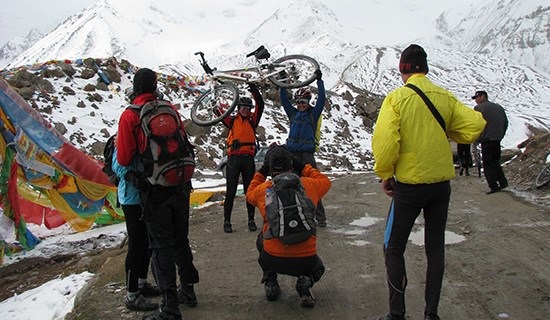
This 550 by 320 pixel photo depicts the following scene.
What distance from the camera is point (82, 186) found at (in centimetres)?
807

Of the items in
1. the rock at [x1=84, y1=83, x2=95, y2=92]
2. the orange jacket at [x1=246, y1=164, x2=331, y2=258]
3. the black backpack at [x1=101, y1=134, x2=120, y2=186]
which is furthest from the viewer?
the rock at [x1=84, y1=83, x2=95, y2=92]

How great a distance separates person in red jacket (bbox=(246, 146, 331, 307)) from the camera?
3.57 m

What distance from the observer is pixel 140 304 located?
3771 mm

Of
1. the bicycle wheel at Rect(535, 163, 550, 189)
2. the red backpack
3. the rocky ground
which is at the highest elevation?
the red backpack

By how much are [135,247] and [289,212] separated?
1371 mm

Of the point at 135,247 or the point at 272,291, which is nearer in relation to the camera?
the point at 135,247

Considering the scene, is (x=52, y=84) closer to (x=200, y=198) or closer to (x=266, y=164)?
(x=200, y=198)

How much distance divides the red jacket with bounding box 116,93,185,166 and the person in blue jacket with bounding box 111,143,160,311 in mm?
143

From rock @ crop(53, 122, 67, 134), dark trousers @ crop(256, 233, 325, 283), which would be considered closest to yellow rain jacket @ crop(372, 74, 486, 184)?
A: dark trousers @ crop(256, 233, 325, 283)

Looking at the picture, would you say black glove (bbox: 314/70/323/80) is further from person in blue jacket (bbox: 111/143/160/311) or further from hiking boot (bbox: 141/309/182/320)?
hiking boot (bbox: 141/309/182/320)

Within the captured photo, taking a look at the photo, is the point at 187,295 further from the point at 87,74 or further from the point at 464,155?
the point at 87,74

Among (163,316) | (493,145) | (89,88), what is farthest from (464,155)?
(89,88)

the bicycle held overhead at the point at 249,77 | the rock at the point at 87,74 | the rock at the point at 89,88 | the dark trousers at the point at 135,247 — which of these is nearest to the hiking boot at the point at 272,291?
the dark trousers at the point at 135,247

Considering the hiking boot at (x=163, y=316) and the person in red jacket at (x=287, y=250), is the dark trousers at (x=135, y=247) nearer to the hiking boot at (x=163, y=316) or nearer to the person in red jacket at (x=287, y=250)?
the hiking boot at (x=163, y=316)
